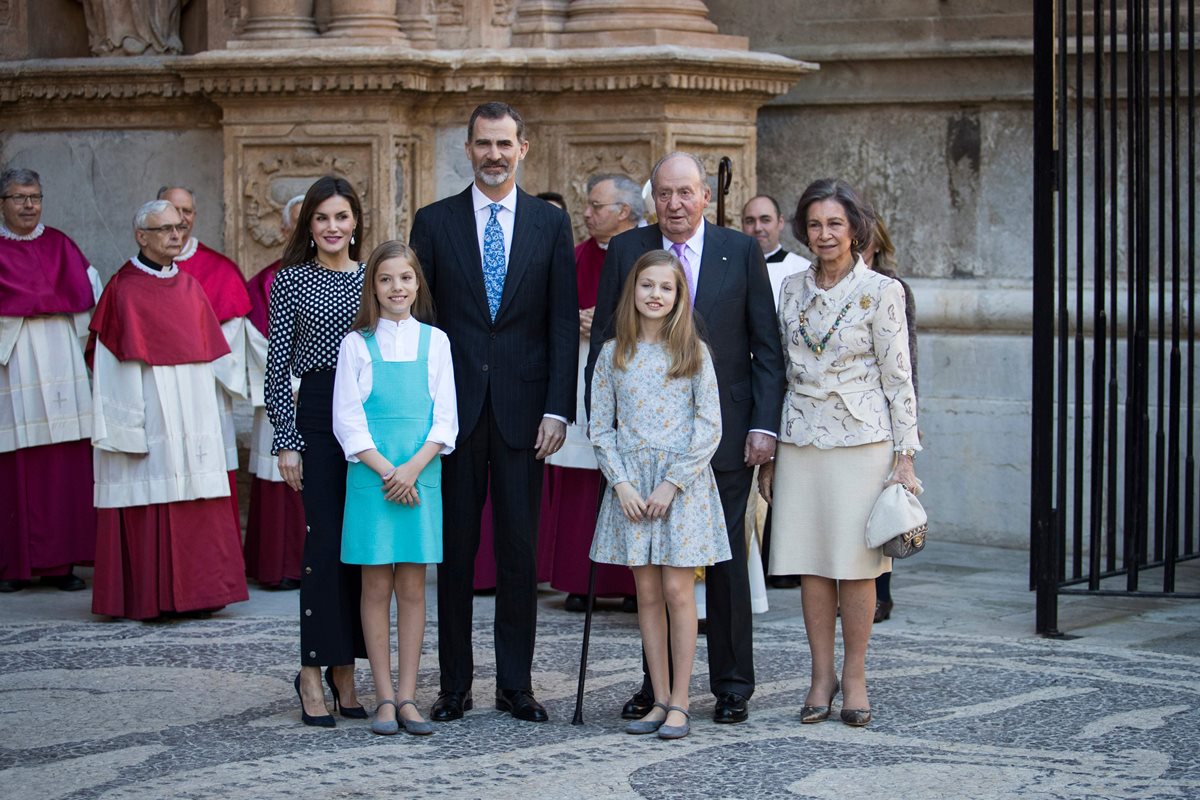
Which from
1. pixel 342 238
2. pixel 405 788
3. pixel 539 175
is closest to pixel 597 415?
pixel 342 238

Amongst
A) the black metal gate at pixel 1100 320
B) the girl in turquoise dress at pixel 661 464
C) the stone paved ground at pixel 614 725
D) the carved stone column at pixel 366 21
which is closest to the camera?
the stone paved ground at pixel 614 725

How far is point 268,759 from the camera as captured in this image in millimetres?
5746

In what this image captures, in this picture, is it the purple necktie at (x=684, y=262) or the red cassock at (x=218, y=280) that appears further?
the red cassock at (x=218, y=280)

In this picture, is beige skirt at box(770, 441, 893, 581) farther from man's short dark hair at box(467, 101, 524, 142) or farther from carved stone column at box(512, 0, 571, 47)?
carved stone column at box(512, 0, 571, 47)

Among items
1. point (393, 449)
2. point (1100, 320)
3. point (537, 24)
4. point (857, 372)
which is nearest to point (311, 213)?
point (393, 449)

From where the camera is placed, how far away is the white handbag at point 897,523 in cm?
608

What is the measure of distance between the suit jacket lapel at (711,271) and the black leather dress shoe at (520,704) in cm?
139

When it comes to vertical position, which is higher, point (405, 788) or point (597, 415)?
point (597, 415)

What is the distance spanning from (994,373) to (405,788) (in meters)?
5.76

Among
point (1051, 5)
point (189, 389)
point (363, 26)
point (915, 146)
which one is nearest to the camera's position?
point (1051, 5)

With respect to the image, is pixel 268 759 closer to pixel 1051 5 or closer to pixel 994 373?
pixel 1051 5

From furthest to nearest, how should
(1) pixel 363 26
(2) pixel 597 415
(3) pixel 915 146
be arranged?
(3) pixel 915 146 < (1) pixel 363 26 < (2) pixel 597 415

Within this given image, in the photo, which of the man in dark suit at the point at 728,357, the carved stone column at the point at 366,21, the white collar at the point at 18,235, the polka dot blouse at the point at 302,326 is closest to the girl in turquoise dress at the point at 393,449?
the polka dot blouse at the point at 302,326

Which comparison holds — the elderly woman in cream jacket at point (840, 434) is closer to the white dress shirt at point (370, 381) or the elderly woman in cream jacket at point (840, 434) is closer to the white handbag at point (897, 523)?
the white handbag at point (897, 523)
